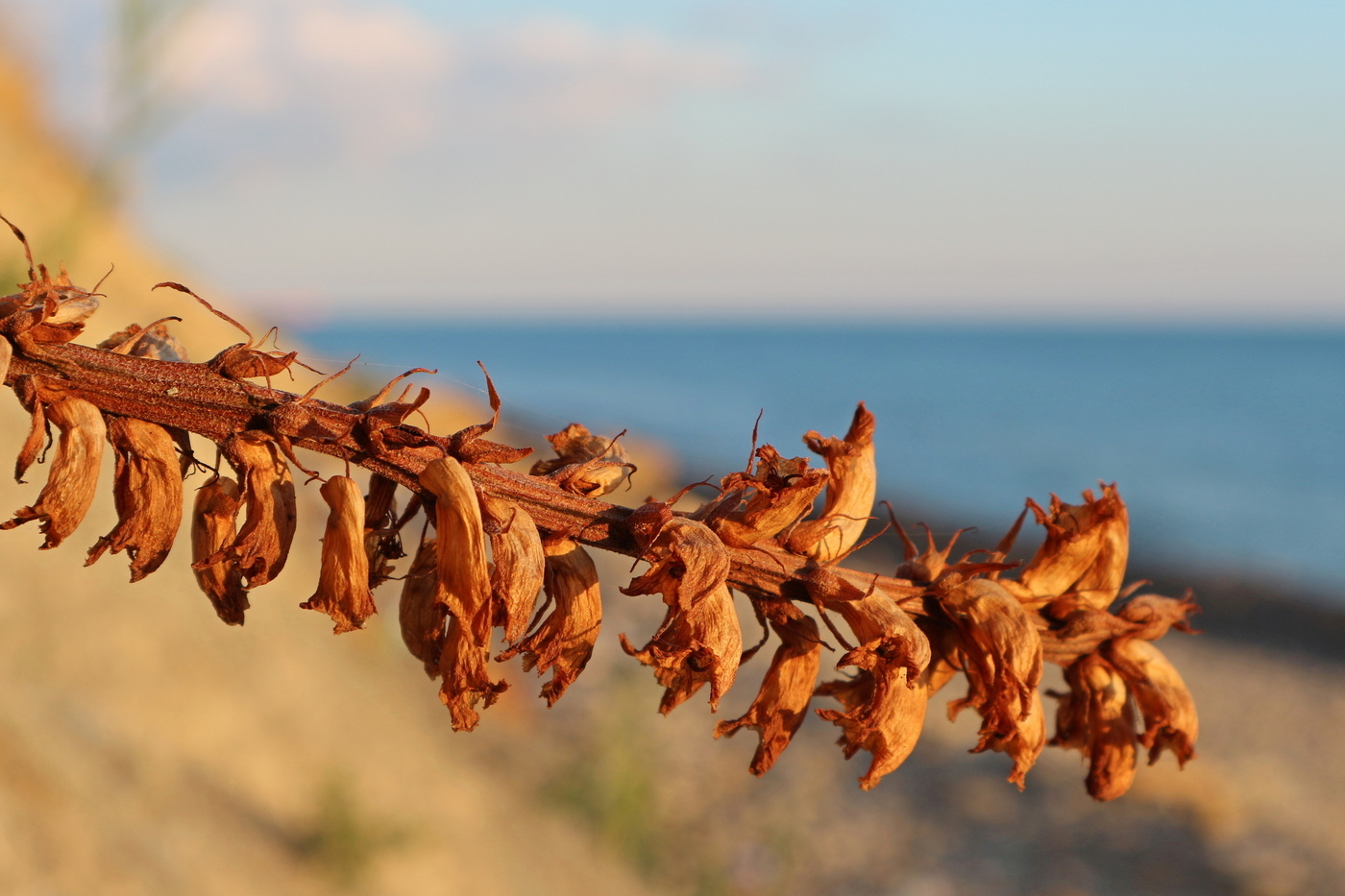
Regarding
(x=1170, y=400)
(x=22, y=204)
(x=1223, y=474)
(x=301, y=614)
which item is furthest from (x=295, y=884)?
(x=1170, y=400)

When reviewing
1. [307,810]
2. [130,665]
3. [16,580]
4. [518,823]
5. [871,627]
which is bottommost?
[518,823]

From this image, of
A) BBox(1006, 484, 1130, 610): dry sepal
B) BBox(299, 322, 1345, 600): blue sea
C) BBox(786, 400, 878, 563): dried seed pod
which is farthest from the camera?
BBox(299, 322, 1345, 600): blue sea

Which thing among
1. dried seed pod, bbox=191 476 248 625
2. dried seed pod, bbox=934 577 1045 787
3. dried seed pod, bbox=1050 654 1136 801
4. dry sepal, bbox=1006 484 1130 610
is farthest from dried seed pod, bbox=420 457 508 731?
dried seed pod, bbox=1050 654 1136 801

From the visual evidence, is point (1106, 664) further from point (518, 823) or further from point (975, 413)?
point (975, 413)

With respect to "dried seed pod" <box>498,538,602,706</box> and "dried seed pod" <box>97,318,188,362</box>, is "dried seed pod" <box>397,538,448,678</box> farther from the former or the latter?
"dried seed pod" <box>97,318,188,362</box>

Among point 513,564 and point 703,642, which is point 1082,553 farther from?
point 513,564

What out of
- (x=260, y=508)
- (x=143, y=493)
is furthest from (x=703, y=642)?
(x=143, y=493)
